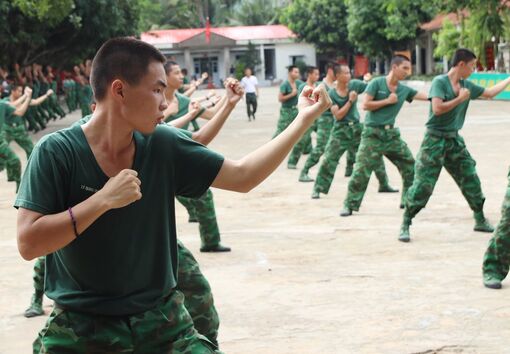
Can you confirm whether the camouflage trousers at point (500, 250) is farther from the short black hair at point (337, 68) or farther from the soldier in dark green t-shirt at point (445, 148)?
the short black hair at point (337, 68)

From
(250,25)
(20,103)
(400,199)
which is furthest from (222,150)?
(250,25)

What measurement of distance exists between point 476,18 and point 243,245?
22.5 metres

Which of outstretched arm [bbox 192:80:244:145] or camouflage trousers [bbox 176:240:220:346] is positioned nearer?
camouflage trousers [bbox 176:240:220:346]

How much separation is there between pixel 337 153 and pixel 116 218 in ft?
28.0

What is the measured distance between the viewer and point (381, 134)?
9500mm

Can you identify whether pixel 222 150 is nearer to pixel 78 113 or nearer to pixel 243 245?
pixel 243 245

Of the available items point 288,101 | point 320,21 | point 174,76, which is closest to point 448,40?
point 320,21

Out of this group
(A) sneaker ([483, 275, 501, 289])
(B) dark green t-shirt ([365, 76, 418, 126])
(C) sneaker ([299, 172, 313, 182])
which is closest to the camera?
(A) sneaker ([483, 275, 501, 289])

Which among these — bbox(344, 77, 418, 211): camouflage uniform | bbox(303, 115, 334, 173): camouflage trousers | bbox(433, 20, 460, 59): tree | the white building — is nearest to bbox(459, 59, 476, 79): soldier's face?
bbox(344, 77, 418, 211): camouflage uniform

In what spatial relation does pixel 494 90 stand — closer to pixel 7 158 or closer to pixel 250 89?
pixel 7 158

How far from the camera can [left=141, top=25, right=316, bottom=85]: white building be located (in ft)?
202

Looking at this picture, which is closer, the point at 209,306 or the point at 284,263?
the point at 209,306

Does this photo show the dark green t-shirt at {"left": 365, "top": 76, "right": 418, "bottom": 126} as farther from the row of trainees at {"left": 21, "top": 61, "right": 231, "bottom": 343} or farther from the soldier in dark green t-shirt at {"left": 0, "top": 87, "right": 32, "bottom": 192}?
the soldier in dark green t-shirt at {"left": 0, "top": 87, "right": 32, "bottom": 192}

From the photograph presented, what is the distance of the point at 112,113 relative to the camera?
2820mm
